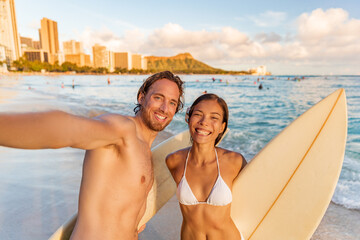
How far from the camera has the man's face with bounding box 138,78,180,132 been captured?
5.18 ft

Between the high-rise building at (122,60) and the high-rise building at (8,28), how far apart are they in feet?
154

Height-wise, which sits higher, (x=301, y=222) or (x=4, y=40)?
(x=4, y=40)

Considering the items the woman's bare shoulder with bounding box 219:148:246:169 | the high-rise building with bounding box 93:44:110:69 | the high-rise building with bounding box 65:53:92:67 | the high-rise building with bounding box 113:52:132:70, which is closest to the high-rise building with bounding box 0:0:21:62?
the high-rise building with bounding box 65:53:92:67

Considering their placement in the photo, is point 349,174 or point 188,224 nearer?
point 188,224

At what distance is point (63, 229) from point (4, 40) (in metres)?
110

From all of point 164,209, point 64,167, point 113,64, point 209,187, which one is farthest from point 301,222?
point 113,64

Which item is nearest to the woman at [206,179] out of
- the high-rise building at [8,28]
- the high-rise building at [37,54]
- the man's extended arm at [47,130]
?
the man's extended arm at [47,130]

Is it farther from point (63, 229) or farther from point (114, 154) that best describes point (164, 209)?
point (114, 154)

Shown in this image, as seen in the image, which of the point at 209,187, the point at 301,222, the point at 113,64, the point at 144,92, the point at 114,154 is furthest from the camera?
the point at 113,64

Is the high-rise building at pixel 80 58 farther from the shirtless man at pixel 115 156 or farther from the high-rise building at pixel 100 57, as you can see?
the shirtless man at pixel 115 156

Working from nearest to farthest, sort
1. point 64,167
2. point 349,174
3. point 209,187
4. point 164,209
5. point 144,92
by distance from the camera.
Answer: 1. point 209,187
2. point 144,92
3. point 164,209
4. point 64,167
5. point 349,174

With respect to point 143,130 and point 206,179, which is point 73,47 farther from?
point 206,179

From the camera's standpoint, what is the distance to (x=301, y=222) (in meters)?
1.89

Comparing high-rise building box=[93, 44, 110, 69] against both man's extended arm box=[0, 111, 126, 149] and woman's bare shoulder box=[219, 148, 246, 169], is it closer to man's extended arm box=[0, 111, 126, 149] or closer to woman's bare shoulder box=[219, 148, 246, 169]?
woman's bare shoulder box=[219, 148, 246, 169]
